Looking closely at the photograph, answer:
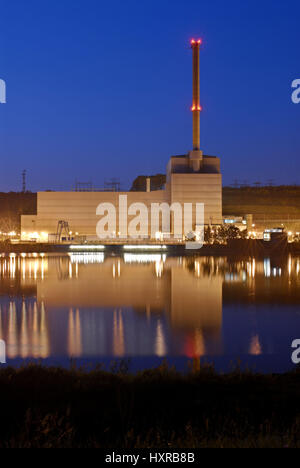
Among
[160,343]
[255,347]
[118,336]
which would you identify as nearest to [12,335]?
[118,336]

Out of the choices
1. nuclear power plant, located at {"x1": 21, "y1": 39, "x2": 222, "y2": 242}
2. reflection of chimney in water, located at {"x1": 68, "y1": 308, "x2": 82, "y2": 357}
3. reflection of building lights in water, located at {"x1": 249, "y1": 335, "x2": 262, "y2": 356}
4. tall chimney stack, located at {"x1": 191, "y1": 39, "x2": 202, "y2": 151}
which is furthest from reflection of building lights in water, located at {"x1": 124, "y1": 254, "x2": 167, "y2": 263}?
tall chimney stack, located at {"x1": 191, "y1": 39, "x2": 202, "y2": 151}

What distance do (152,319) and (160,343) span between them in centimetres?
306

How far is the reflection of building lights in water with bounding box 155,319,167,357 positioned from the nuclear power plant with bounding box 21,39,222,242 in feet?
179

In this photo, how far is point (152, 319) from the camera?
45.8 feet

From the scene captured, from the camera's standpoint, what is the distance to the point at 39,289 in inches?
808

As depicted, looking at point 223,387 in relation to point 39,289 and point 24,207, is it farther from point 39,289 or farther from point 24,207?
point 24,207

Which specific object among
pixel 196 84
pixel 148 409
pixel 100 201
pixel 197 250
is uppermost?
pixel 196 84

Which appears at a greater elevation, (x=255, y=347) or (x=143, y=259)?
(x=143, y=259)

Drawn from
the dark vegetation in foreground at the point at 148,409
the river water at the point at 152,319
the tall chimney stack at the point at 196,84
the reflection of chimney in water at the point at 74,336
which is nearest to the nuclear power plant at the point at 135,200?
the tall chimney stack at the point at 196,84

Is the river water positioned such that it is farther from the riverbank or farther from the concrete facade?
the concrete facade

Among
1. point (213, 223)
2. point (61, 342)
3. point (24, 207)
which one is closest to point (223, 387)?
point (61, 342)

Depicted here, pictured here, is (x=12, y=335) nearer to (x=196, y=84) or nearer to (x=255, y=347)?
(x=255, y=347)

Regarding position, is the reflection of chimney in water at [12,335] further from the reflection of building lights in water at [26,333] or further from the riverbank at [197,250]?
the riverbank at [197,250]

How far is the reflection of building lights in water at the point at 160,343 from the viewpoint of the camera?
10047mm
